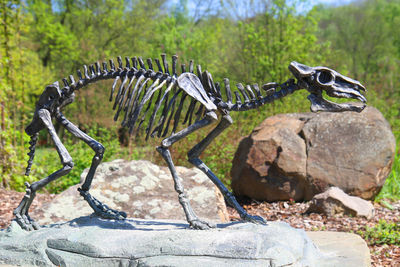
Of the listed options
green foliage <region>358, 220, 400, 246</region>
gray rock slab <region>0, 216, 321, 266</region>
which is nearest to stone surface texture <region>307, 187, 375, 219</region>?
green foliage <region>358, 220, 400, 246</region>

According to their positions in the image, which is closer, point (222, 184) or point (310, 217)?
point (222, 184)

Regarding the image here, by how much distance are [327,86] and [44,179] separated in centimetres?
337

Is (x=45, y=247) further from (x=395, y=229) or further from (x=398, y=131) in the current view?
(x=398, y=131)

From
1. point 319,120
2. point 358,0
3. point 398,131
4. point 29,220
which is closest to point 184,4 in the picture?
point 358,0

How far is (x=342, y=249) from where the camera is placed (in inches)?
189

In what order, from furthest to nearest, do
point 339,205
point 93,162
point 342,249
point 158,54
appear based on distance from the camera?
point 158,54 < point 339,205 < point 93,162 < point 342,249

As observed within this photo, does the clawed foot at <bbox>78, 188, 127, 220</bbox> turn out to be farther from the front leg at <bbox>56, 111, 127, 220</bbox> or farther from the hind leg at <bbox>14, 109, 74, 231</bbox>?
the hind leg at <bbox>14, 109, 74, 231</bbox>

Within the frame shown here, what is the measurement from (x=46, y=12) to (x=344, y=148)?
73.4ft

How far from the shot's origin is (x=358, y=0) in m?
35.6

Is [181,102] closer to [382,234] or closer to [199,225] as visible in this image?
[199,225]

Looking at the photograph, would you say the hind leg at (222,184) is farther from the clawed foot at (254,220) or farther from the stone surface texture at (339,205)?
the stone surface texture at (339,205)

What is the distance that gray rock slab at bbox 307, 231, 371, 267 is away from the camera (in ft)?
14.4

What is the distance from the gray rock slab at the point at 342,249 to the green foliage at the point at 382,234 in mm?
1043

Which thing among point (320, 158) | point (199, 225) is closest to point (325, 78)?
point (199, 225)
